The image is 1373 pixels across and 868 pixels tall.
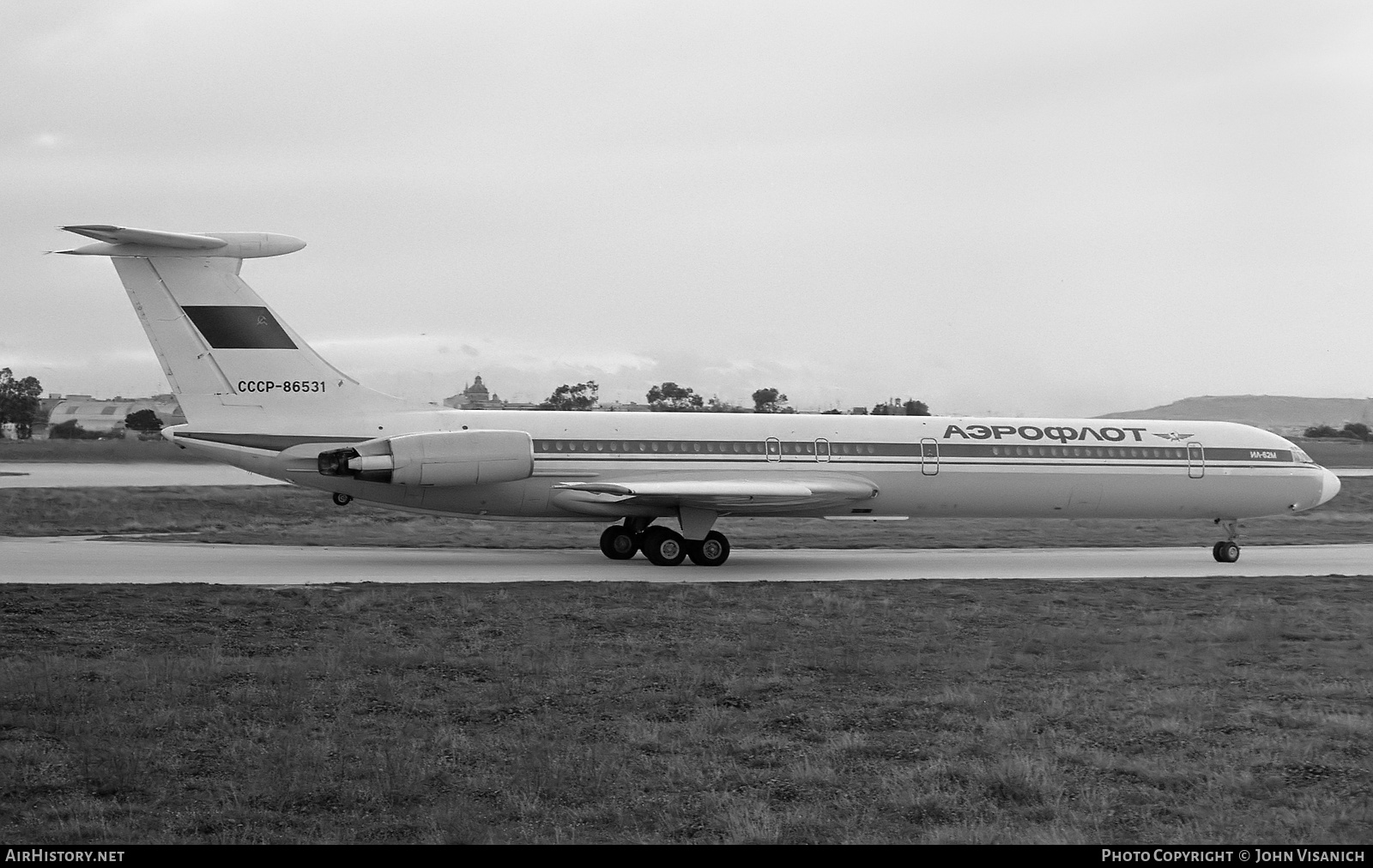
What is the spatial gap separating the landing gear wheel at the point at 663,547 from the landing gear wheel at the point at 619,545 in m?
0.78

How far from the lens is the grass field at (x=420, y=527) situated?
2964 centimetres

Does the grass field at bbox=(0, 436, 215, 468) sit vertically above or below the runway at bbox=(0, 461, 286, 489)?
above

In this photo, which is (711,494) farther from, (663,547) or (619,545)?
(619,545)

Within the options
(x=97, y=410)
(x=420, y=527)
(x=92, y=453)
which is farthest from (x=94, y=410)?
(x=420, y=527)

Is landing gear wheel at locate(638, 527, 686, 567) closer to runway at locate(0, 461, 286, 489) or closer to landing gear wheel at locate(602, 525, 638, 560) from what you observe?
landing gear wheel at locate(602, 525, 638, 560)

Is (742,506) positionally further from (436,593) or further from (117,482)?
(117,482)

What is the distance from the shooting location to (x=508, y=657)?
13.2 meters

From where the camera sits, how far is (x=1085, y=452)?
89.5 feet

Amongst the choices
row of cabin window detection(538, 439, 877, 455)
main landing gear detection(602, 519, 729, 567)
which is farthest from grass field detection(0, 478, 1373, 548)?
main landing gear detection(602, 519, 729, 567)

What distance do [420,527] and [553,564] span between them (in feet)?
31.7

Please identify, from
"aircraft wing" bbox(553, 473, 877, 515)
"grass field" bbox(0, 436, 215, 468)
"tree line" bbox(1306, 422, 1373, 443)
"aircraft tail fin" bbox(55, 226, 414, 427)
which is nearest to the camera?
"aircraft tail fin" bbox(55, 226, 414, 427)

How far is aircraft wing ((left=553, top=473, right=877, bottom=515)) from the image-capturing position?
75.7ft

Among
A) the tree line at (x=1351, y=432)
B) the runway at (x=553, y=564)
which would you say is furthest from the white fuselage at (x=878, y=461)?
the tree line at (x=1351, y=432)

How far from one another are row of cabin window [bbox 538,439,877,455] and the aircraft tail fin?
443cm
